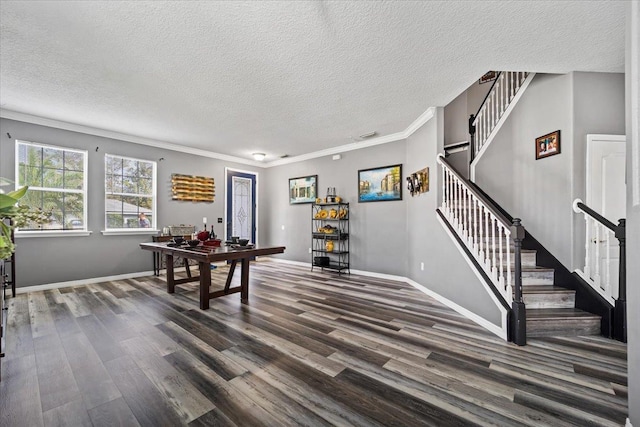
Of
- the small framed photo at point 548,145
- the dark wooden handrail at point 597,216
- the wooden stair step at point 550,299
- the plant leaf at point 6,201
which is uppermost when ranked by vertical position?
the small framed photo at point 548,145

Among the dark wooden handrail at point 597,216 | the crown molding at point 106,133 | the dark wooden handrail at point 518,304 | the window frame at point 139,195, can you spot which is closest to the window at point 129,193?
the window frame at point 139,195

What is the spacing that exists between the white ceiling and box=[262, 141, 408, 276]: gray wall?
1596 millimetres

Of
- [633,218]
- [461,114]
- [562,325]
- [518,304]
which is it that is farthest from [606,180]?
[461,114]

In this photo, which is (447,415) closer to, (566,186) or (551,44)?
(566,186)

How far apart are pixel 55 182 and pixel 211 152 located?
2.77 metres

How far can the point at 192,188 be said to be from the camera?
5.95 meters

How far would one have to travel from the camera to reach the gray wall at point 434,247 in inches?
117

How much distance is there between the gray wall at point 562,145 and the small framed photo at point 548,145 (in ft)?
0.15

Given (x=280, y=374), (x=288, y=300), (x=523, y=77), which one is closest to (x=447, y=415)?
(x=280, y=374)

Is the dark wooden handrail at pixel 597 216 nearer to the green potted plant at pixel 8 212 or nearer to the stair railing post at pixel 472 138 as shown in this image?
the stair railing post at pixel 472 138

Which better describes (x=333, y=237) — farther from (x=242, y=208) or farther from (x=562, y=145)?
(x=562, y=145)

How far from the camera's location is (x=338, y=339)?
248cm

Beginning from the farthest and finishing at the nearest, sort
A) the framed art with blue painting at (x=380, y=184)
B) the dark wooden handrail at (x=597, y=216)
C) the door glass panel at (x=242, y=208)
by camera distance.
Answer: the door glass panel at (x=242, y=208)
the framed art with blue painting at (x=380, y=184)
the dark wooden handrail at (x=597, y=216)

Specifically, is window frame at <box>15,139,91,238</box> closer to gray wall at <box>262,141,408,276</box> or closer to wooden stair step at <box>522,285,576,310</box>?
gray wall at <box>262,141,408,276</box>
